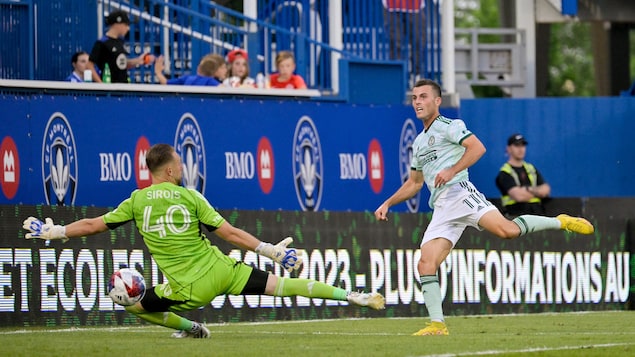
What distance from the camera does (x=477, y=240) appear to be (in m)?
17.8

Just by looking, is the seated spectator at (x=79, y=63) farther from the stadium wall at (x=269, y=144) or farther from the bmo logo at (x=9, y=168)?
the bmo logo at (x=9, y=168)

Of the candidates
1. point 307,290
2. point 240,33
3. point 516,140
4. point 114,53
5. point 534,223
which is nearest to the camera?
point 307,290

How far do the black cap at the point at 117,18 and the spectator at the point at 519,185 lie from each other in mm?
5063

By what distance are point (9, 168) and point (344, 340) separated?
233 inches

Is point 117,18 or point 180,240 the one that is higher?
point 117,18

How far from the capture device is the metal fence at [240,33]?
1858cm

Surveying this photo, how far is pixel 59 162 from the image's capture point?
17016mm

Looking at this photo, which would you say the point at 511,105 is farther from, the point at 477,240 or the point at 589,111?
the point at 477,240

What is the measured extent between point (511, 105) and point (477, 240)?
15.0 feet

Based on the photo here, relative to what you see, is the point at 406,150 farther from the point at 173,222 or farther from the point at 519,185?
the point at 173,222

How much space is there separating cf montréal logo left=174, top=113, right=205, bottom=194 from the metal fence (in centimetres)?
151

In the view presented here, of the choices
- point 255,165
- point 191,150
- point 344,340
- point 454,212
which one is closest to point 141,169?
point 191,150

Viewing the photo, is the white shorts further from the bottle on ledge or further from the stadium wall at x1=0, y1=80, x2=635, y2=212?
the bottle on ledge

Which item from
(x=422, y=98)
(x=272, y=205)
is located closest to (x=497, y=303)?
→ (x=272, y=205)
